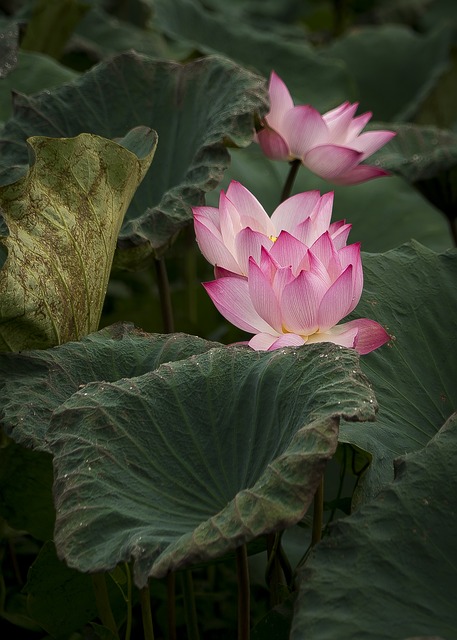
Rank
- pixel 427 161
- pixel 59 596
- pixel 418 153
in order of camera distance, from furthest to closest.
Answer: pixel 418 153, pixel 427 161, pixel 59 596

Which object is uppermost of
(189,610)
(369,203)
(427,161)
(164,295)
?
(427,161)

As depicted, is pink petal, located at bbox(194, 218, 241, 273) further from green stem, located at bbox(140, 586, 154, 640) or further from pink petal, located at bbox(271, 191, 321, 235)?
green stem, located at bbox(140, 586, 154, 640)

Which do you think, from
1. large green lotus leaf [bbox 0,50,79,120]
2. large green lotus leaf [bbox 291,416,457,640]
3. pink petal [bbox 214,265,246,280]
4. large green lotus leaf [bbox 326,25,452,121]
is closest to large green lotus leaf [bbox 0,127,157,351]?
pink petal [bbox 214,265,246,280]

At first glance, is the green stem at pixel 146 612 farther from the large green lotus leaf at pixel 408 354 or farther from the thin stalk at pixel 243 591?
the large green lotus leaf at pixel 408 354

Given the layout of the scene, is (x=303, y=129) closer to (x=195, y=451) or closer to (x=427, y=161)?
(x=427, y=161)

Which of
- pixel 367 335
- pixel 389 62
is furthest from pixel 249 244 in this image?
pixel 389 62

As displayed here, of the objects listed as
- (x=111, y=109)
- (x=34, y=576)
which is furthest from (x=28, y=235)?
(x=111, y=109)

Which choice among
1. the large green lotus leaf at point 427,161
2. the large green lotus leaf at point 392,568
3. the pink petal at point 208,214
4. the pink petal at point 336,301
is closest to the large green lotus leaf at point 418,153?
the large green lotus leaf at point 427,161
